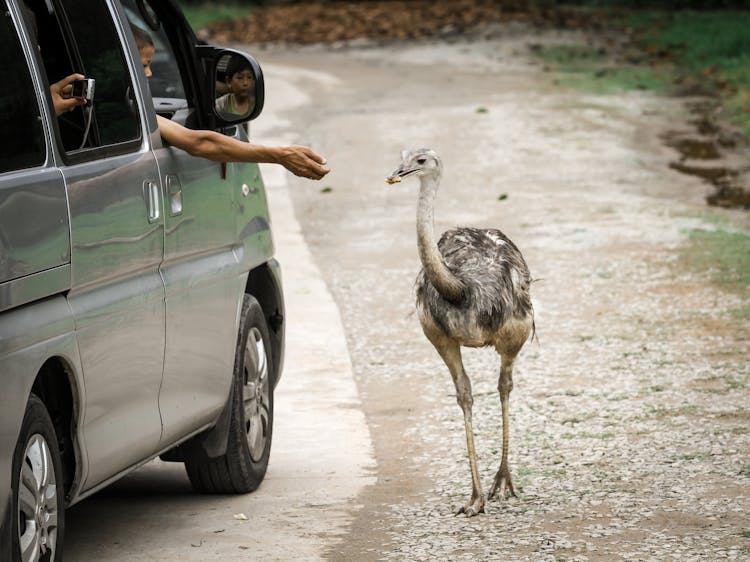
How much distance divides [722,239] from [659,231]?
0.78m

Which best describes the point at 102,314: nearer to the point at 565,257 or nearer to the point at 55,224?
the point at 55,224

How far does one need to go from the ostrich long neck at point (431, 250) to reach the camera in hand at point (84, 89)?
5.79 feet

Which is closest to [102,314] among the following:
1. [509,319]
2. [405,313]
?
[509,319]

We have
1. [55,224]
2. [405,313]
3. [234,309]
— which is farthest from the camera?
[405,313]

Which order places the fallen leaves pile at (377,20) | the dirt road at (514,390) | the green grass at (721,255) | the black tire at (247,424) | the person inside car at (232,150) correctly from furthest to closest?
the fallen leaves pile at (377,20) → the green grass at (721,255) → the black tire at (247,424) → the dirt road at (514,390) → the person inside car at (232,150)

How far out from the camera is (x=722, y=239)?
13.4 metres

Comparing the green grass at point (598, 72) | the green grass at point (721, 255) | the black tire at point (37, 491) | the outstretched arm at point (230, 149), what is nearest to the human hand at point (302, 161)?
the outstretched arm at point (230, 149)

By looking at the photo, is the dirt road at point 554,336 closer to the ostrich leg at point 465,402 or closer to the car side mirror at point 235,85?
the ostrich leg at point 465,402

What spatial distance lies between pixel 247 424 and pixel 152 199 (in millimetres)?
1598

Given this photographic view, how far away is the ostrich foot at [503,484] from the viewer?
22.7ft

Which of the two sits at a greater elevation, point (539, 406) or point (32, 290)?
point (32, 290)

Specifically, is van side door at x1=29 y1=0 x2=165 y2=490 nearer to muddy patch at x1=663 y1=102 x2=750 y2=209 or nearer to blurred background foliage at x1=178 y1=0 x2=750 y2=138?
muddy patch at x1=663 y1=102 x2=750 y2=209

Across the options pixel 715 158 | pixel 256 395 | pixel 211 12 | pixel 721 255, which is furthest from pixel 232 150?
pixel 211 12

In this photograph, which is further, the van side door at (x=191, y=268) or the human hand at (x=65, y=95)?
the van side door at (x=191, y=268)
